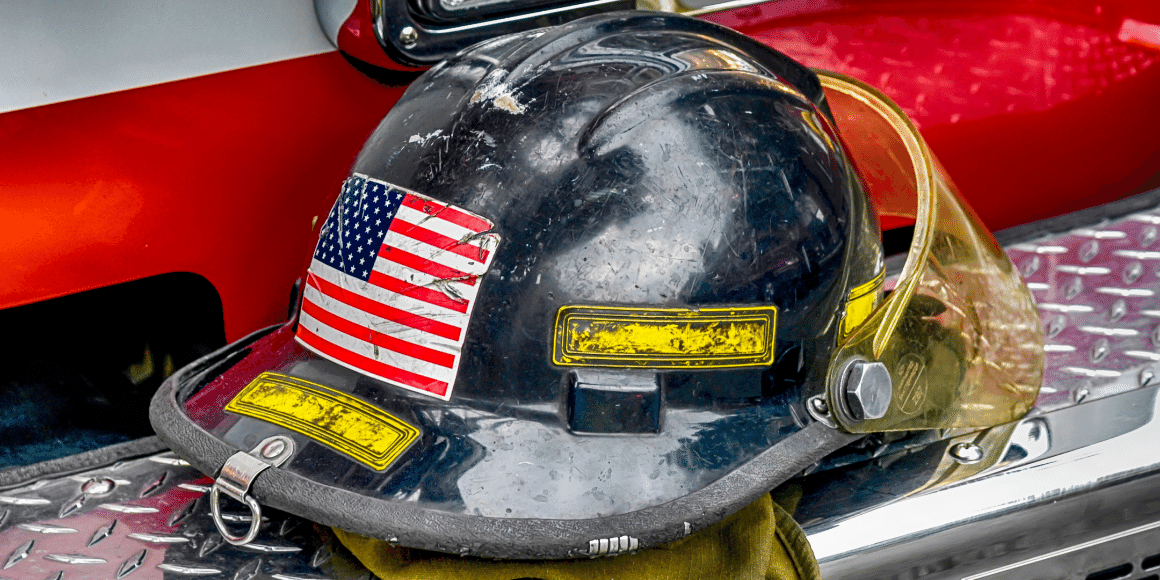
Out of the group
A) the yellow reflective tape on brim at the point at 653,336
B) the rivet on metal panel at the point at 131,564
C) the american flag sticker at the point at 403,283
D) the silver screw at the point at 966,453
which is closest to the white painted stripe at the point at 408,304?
the american flag sticker at the point at 403,283

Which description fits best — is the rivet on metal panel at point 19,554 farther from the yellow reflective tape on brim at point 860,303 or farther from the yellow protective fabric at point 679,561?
the yellow reflective tape on brim at point 860,303

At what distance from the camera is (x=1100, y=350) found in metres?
1.71

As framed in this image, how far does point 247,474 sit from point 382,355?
0.20 metres

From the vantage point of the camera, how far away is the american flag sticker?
1.20m

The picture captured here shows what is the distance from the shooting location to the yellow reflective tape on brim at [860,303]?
135 cm

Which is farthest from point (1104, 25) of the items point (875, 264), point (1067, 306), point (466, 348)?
point (466, 348)

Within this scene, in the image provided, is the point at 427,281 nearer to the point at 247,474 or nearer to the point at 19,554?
the point at 247,474

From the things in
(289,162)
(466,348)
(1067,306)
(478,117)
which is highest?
(478,117)

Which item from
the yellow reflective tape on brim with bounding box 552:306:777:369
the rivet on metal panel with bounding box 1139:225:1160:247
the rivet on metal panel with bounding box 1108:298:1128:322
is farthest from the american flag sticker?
the rivet on metal panel with bounding box 1139:225:1160:247

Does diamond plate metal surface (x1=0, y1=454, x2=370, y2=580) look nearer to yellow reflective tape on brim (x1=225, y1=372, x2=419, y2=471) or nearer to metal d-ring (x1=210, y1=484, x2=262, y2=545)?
metal d-ring (x1=210, y1=484, x2=262, y2=545)

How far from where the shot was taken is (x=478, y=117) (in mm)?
1260

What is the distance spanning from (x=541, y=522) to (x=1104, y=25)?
165 centimetres

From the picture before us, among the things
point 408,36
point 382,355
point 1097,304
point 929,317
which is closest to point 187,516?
point 382,355

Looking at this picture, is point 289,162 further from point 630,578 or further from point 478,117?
point 630,578
